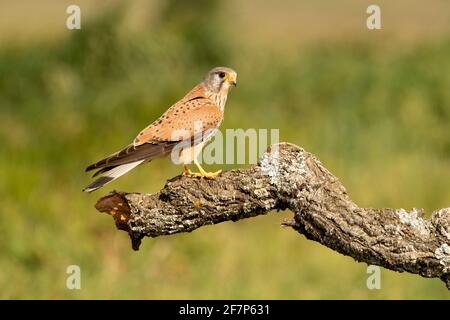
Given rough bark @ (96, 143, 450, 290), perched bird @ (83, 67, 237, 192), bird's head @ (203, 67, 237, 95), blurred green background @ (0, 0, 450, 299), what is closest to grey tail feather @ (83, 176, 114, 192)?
perched bird @ (83, 67, 237, 192)

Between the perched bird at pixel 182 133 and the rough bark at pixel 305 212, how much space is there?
0.67 ft

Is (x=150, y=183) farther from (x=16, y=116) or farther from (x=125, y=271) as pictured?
(x=16, y=116)

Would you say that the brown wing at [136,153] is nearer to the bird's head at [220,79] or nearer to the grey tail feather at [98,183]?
the grey tail feather at [98,183]

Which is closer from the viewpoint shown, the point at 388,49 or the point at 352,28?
the point at 388,49

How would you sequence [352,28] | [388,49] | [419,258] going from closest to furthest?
[419,258]
[388,49]
[352,28]

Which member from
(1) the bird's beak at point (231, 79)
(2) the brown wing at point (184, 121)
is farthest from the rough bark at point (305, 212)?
(1) the bird's beak at point (231, 79)

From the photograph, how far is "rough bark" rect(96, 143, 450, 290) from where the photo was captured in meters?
4.52

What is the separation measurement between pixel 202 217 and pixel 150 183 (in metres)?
5.74

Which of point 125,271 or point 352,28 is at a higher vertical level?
point 352,28

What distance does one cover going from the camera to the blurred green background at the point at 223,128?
958cm

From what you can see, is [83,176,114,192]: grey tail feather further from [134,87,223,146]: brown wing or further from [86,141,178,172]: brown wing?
[134,87,223,146]: brown wing

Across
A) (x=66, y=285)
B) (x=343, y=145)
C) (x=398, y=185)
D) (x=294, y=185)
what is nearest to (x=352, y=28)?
(x=343, y=145)

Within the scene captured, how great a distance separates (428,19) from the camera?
19016 mm

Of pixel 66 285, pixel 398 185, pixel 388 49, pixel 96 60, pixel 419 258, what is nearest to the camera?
pixel 419 258
